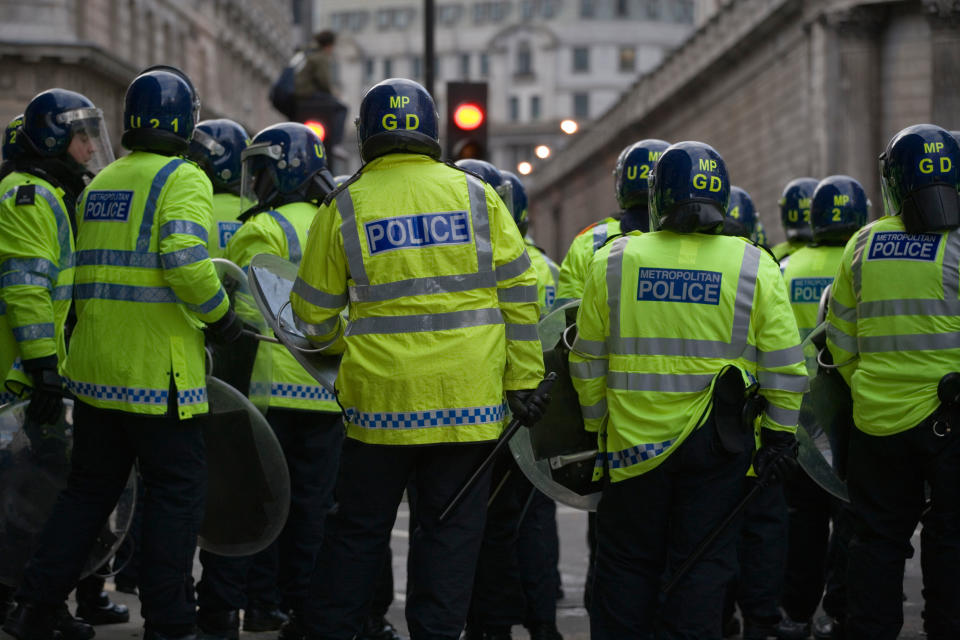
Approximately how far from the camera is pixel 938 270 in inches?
224

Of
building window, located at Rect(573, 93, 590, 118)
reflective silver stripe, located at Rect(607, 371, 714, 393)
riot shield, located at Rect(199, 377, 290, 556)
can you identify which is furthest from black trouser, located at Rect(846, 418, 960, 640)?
building window, located at Rect(573, 93, 590, 118)

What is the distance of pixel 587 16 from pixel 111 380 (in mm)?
106615

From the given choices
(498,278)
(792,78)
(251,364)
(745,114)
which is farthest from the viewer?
(745,114)

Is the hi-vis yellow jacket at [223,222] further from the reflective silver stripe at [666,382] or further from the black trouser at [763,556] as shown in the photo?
the black trouser at [763,556]

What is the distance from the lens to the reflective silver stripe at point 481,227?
201 inches

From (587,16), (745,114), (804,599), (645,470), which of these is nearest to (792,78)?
(745,114)

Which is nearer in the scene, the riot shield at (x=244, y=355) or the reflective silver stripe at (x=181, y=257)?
the reflective silver stripe at (x=181, y=257)

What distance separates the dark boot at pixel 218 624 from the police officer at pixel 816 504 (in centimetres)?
239

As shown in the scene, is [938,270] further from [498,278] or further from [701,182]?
[498,278]

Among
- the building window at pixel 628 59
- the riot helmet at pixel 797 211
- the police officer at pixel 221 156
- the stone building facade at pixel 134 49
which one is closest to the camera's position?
the police officer at pixel 221 156

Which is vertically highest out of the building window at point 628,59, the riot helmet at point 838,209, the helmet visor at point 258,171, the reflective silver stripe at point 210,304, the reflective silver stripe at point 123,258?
the building window at point 628,59

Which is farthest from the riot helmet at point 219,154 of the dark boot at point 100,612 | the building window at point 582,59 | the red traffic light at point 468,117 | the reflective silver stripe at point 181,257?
the building window at point 582,59

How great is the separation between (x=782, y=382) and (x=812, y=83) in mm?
21685

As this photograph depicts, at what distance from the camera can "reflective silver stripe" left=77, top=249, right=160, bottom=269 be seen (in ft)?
19.1
